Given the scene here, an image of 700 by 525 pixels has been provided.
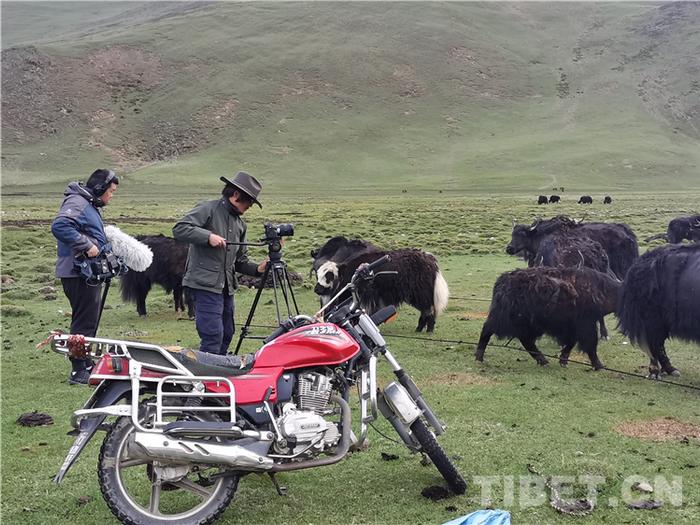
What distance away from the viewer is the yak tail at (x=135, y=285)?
14.2 meters

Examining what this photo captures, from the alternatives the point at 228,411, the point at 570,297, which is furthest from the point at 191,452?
the point at 570,297

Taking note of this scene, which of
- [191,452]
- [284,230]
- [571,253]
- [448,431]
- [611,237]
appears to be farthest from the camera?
[611,237]

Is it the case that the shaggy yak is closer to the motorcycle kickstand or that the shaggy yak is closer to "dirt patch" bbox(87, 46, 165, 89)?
the motorcycle kickstand

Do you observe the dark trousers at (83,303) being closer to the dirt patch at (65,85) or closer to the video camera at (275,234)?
the video camera at (275,234)

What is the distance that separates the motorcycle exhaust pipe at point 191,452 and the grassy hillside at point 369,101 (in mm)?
67920

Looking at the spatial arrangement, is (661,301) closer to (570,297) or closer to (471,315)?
(570,297)

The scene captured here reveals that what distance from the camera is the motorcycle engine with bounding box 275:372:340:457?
478cm

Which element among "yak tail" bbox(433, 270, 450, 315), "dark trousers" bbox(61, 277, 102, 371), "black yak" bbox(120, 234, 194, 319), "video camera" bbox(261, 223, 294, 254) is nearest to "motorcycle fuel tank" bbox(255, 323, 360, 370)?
"video camera" bbox(261, 223, 294, 254)

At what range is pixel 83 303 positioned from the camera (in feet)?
24.1

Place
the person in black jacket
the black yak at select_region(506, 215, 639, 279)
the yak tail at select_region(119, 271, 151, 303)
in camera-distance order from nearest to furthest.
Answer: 1. the person in black jacket
2. the yak tail at select_region(119, 271, 151, 303)
3. the black yak at select_region(506, 215, 639, 279)

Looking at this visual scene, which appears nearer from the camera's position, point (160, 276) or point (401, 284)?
point (401, 284)

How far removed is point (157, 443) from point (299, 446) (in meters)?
0.95

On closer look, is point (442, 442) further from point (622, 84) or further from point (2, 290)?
point (622, 84)

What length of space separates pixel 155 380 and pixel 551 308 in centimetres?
639
